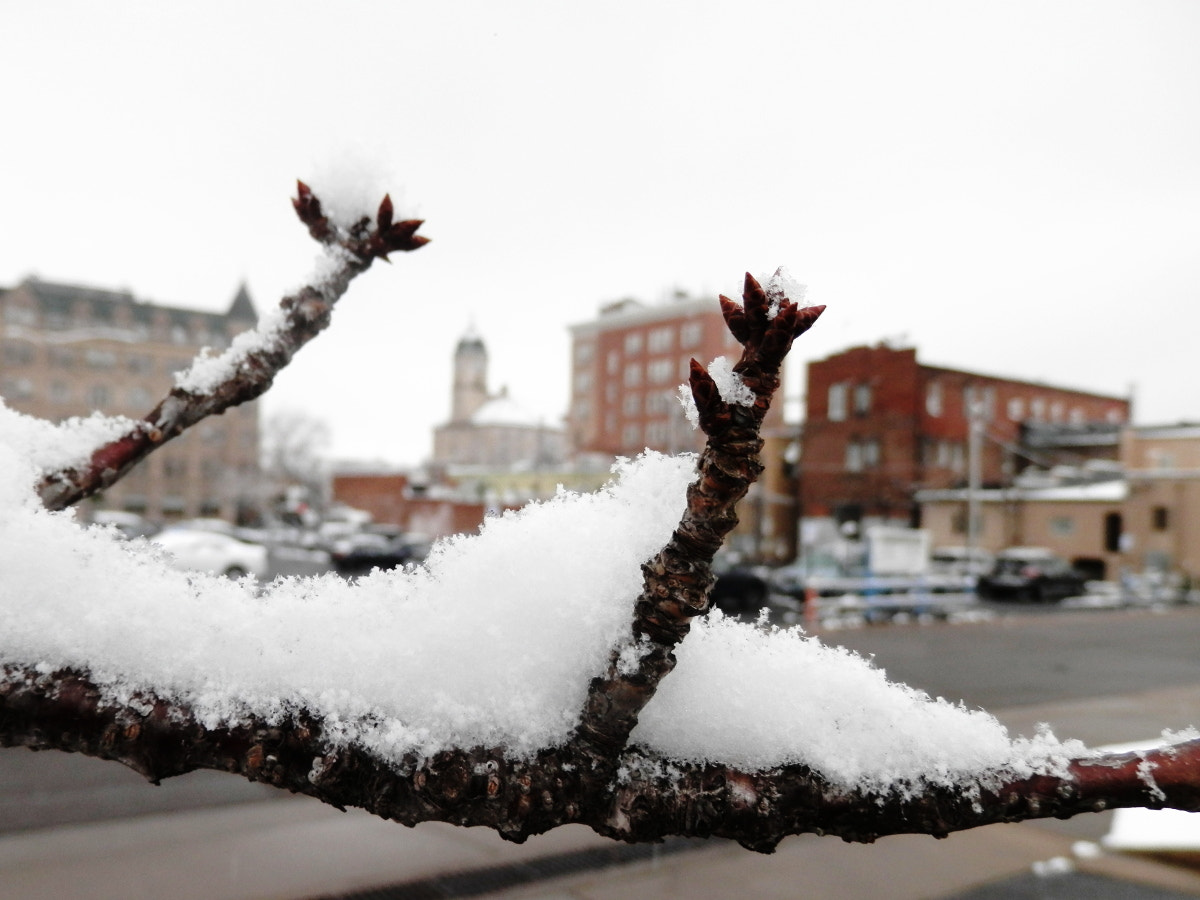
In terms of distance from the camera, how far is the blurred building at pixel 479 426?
7075 cm

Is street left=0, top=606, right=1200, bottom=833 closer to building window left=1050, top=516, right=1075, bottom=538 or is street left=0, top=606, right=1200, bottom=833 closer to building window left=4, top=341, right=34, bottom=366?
building window left=1050, top=516, right=1075, bottom=538

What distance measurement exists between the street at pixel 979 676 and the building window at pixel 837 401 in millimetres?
12939

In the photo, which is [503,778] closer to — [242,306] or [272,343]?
[272,343]

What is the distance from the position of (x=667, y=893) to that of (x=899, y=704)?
4.18 meters

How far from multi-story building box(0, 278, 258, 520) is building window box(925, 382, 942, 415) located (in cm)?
3185

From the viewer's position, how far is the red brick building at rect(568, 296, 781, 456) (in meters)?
21.3

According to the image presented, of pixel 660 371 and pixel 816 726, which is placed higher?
pixel 660 371

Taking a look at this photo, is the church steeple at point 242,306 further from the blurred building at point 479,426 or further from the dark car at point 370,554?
the dark car at point 370,554

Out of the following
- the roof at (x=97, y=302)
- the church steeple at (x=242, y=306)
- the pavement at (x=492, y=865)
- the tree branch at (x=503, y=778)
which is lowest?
the pavement at (x=492, y=865)

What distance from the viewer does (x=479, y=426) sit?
260ft

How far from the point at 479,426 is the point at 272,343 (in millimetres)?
78605

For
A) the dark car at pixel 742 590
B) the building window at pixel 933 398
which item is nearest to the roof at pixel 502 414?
the building window at pixel 933 398

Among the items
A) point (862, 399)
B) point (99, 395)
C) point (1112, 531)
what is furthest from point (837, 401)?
point (99, 395)

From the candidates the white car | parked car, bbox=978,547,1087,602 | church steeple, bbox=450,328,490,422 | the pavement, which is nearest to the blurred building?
church steeple, bbox=450,328,490,422
